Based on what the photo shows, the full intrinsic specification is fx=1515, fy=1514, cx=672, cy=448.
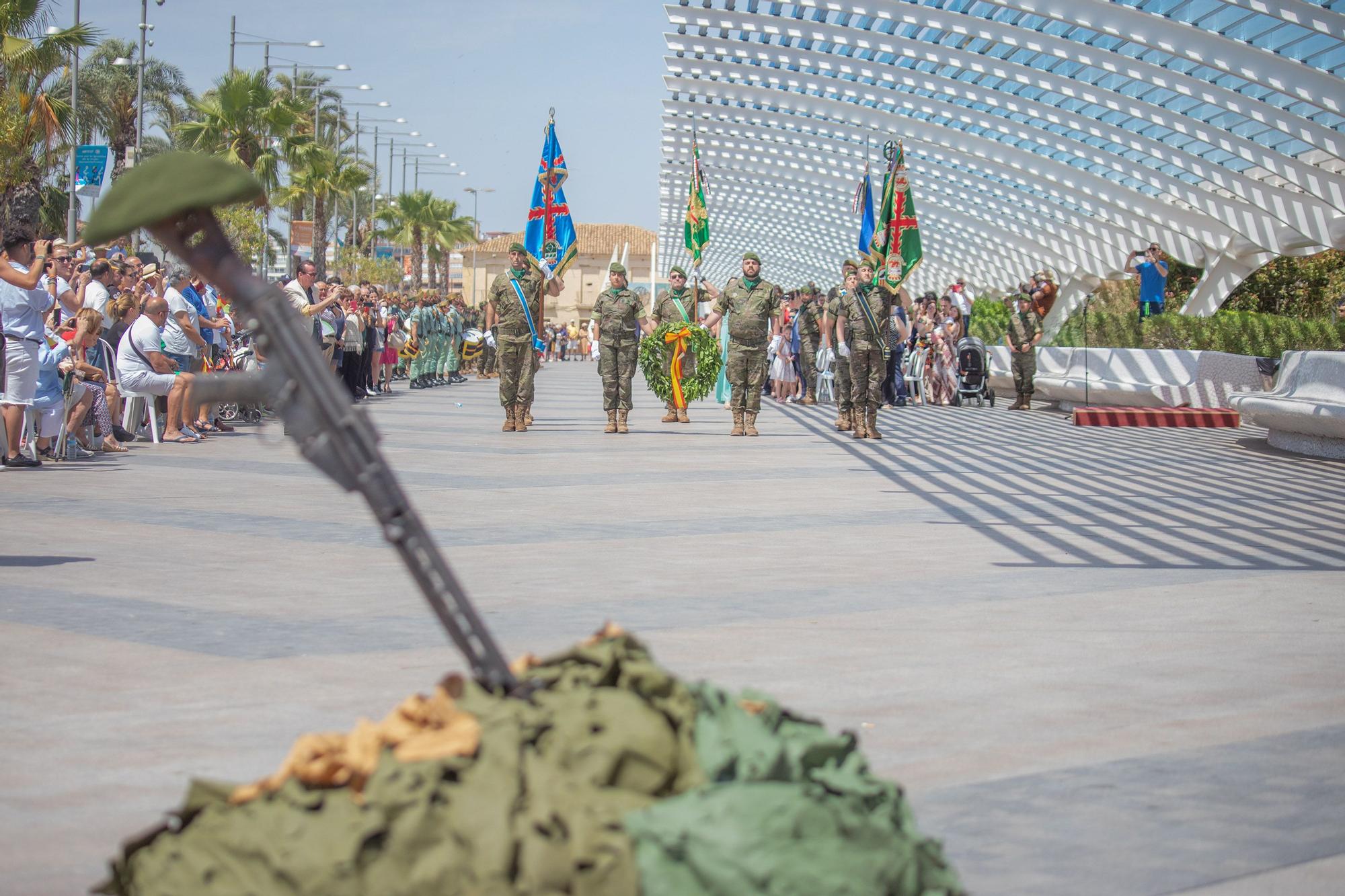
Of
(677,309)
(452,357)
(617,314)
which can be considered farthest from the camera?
(452,357)

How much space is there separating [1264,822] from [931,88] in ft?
117

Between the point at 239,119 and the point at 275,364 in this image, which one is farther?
the point at 239,119

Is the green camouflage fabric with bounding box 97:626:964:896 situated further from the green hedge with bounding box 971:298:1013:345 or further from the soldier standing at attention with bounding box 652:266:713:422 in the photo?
the green hedge with bounding box 971:298:1013:345

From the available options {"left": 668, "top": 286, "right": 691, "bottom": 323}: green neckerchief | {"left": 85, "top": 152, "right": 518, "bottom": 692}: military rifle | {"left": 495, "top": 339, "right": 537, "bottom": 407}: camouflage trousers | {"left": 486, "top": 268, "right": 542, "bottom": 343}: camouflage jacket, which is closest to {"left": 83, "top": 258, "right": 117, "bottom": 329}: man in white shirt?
{"left": 486, "top": 268, "right": 542, "bottom": 343}: camouflage jacket

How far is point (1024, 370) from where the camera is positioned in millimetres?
30438

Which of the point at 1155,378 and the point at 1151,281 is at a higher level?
the point at 1151,281

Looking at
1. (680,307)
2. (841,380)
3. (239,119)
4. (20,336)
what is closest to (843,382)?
(841,380)

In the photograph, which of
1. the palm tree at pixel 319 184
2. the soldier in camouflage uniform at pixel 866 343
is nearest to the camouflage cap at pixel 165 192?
the soldier in camouflage uniform at pixel 866 343

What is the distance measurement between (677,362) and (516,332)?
13.5 ft

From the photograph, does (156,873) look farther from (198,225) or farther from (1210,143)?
(1210,143)

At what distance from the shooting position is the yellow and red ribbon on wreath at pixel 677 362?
23.9 metres

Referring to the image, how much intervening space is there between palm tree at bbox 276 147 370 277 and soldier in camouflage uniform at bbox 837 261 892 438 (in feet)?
127

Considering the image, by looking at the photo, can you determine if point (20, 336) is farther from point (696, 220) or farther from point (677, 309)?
point (696, 220)

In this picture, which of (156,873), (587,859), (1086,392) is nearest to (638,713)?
(587,859)
